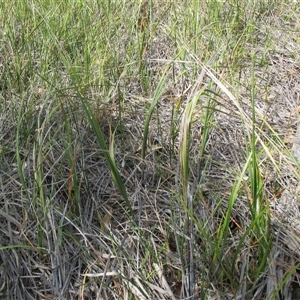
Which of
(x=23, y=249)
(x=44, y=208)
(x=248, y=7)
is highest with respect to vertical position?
(x=248, y=7)

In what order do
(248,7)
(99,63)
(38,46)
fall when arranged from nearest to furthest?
(99,63)
(38,46)
(248,7)

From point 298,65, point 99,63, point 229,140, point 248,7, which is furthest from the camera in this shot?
point 248,7

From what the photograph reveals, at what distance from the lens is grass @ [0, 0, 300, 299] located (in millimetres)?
1403

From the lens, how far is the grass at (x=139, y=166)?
4.60ft

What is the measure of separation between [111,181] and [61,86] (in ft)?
1.68

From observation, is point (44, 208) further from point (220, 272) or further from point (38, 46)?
point (38, 46)

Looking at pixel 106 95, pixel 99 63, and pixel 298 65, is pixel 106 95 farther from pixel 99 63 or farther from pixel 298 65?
pixel 298 65

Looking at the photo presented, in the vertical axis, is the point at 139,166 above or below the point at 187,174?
below

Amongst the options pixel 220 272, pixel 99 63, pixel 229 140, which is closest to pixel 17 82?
pixel 99 63

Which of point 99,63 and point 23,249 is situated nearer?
point 23,249

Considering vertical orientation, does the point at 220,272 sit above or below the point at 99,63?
below

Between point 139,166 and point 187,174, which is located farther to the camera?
point 139,166

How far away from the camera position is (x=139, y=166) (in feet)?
5.69

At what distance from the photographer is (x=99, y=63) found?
81.9 inches
